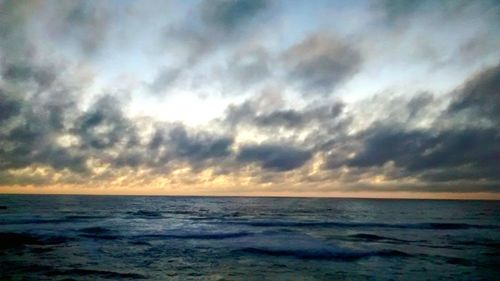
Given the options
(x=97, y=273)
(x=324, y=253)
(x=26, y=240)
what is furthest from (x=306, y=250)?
(x=26, y=240)

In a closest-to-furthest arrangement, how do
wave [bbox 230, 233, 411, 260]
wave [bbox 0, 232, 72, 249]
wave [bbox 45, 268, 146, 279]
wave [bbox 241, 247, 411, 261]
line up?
wave [bbox 45, 268, 146, 279] < wave [bbox 241, 247, 411, 261] < wave [bbox 230, 233, 411, 260] < wave [bbox 0, 232, 72, 249]

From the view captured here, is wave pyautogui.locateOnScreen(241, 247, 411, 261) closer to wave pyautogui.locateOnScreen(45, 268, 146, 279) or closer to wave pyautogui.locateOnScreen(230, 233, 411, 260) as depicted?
wave pyautogui.locateOnScreen(230, 233, 411, 260)

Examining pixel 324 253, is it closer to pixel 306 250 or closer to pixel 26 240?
pixel 306 250

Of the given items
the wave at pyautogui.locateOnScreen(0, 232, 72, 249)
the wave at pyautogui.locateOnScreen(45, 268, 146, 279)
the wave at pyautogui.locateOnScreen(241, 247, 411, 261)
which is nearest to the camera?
the wave at pyautogui.locateOnScreen(45, 268, 146, 279)

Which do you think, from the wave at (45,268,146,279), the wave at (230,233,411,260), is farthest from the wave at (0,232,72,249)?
the wave at (230,233,411,260)

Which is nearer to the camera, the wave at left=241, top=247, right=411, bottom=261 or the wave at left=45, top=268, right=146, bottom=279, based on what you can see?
the wave at left=45, top=268, right=146, bottom=279

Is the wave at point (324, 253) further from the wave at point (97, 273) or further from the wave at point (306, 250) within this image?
the wave at point (97, 273)

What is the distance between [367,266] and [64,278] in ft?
58.0

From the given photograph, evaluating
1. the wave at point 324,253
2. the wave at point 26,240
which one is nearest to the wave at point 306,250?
the wave at point 324,253

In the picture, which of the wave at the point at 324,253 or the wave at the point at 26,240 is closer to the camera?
the wave at the point at 324,253

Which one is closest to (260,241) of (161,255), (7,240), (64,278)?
(161,255)

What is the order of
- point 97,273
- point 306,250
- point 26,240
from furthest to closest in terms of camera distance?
point 26,240, point 306,250, point 97,273

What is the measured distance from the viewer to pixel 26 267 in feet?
60.2

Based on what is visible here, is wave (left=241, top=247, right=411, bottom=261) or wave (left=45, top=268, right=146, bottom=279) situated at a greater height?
wave (left=45, top=268, right=146, bottom=279)
